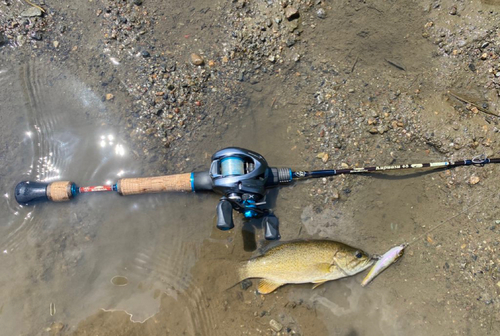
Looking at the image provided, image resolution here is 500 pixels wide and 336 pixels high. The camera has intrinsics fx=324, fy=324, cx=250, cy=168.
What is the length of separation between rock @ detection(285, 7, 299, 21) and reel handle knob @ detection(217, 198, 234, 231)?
252cm

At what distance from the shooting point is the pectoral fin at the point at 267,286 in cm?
383

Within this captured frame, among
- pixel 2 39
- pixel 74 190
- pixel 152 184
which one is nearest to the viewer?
pixel 152 184

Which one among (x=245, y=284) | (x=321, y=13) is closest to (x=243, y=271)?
(x=245, y=284)

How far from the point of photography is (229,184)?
322cm

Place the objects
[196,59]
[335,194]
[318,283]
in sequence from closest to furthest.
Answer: [318,283] → [335,194] → [196,59]

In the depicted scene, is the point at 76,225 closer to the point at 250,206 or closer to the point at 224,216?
the point at 224,216

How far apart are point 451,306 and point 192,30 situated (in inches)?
182

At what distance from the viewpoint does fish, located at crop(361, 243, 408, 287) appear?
151 inches

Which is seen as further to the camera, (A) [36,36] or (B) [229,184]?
(A) [36,36]

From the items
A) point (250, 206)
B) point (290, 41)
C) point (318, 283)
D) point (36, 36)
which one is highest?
point (36, 36)

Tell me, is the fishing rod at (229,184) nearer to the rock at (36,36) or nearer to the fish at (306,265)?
the fish at (306,265)

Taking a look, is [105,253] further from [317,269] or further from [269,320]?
[317,269]

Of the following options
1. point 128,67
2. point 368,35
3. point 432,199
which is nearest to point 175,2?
point 128,67

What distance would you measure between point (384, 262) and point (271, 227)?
1.44 m
